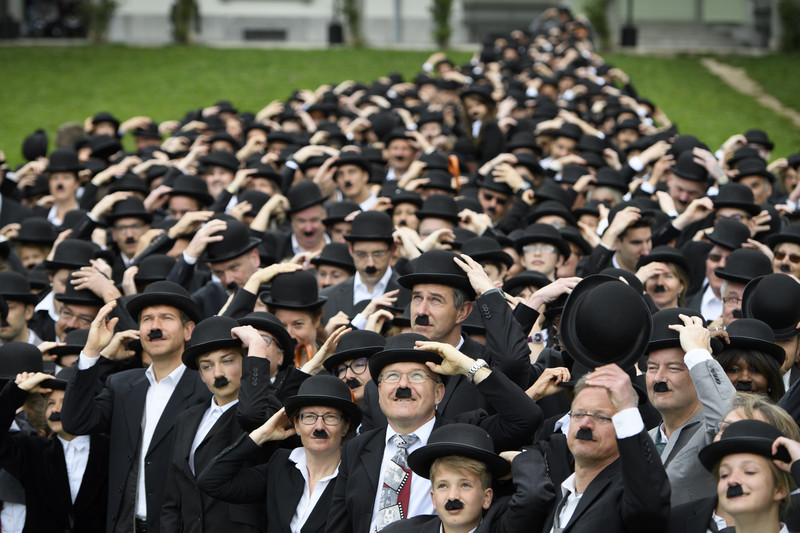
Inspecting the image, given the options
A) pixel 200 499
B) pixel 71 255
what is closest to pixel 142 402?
pixel 200 499

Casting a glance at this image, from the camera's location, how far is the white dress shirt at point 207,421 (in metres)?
7.34

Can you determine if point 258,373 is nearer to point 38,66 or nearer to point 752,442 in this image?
point 752,442

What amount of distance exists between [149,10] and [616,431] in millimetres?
38717

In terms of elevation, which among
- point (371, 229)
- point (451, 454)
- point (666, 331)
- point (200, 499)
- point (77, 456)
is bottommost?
point (77, 456)

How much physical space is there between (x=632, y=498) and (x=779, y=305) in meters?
2.45

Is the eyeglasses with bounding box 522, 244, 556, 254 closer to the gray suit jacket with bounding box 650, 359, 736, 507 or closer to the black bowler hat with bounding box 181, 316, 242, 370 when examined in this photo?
the black bowler hat with bounding box 181, 316, 242, 370

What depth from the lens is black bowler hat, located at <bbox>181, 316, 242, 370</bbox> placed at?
7309mm

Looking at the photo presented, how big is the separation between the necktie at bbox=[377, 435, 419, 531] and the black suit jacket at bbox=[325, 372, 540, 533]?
0.06 m

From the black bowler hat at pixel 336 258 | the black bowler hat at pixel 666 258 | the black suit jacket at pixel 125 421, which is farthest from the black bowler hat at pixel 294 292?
the black bowler hat at pixel 666 258

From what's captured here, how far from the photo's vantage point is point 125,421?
789 centimetres

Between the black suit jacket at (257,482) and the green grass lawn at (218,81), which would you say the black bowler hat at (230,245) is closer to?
the black suit jacket at (257,482)

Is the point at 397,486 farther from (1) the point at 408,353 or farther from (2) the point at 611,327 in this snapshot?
(2) the point at 611,327

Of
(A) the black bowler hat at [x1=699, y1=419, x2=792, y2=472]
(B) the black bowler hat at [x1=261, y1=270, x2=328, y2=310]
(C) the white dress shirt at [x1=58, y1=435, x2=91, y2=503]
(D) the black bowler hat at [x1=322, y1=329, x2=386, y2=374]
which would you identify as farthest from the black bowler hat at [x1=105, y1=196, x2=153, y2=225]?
(A) the black bowler hat at [x1=699, y1=419, x2=792, y2=472]

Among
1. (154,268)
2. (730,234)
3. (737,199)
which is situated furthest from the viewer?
(737,199)
